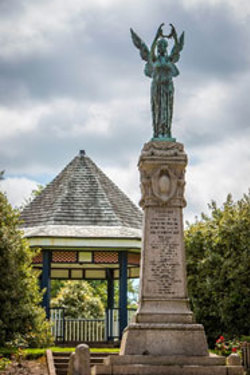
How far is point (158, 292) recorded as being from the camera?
13984 millimetres

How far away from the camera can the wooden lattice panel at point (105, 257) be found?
971 inches

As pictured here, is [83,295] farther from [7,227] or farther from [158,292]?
[158,292]

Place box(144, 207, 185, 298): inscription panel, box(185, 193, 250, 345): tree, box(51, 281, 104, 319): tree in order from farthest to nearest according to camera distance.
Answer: box(51, 281, 104, 319): tree < box(185, 193, 250, 345): tree < box(144, 207, 185, 298): inscription panel

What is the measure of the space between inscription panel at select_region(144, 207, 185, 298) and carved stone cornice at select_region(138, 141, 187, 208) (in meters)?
0.25

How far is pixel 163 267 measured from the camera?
14.1 m

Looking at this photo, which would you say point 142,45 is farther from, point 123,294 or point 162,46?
point 123,294

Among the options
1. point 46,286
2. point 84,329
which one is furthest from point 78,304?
point 46,286

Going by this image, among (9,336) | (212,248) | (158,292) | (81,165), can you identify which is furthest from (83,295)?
(158,292)

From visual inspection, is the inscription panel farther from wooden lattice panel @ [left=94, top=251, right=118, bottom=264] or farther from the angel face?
wooden lattice panel @ [left=94, top=251, right=118, bottom=264]

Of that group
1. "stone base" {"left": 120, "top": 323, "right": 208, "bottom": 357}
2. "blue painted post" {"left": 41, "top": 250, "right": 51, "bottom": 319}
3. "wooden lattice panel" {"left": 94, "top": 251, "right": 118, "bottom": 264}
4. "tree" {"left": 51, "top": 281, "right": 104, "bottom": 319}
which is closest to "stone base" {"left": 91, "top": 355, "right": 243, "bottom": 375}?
"stone base" {"left": 120, "top": 323, "right": 208, "bottom": 357}

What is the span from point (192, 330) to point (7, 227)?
9532 mm

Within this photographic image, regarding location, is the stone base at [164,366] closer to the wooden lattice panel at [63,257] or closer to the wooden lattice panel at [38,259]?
the wooden lattice panel at [63,257]

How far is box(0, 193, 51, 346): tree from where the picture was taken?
66.0 feet

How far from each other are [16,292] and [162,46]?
942 cm
